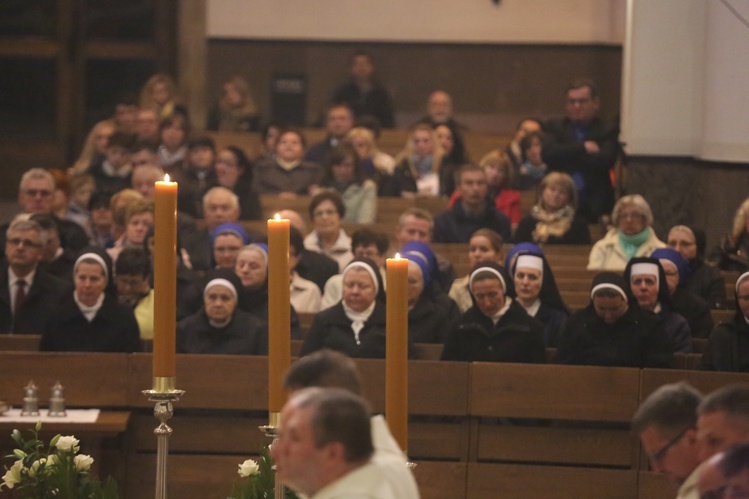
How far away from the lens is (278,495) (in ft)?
10.1

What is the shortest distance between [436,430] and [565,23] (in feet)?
31.1

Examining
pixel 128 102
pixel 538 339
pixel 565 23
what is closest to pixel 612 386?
pixel 538 339

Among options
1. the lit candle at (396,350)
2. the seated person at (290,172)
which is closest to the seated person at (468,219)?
the seated person at (290,172)

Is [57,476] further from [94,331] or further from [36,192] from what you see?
[36,192]

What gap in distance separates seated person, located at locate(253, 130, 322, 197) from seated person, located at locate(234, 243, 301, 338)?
357 cm

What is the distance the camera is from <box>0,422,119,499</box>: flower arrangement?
3924 millimetres

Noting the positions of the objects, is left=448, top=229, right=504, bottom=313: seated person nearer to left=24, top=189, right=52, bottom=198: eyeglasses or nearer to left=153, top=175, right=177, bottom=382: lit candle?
left=24, top=189, right=52, bottom=198: eyeglasses

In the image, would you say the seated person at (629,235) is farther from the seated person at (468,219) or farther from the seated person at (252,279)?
the seated person at (252,279)

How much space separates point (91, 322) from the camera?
284 inches

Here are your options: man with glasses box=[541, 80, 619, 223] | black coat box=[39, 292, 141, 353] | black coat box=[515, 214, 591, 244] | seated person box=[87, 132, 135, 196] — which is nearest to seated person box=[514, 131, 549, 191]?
man with glasses box=[541, 80, 619, 223]

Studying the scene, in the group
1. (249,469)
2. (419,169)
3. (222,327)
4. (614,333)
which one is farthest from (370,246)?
(249,469)

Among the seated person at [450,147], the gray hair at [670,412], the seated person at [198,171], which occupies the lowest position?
the gray hair at [670,412]

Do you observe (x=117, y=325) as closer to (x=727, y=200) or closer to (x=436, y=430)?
(x=436, y=430)

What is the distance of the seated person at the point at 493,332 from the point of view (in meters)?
7.04
